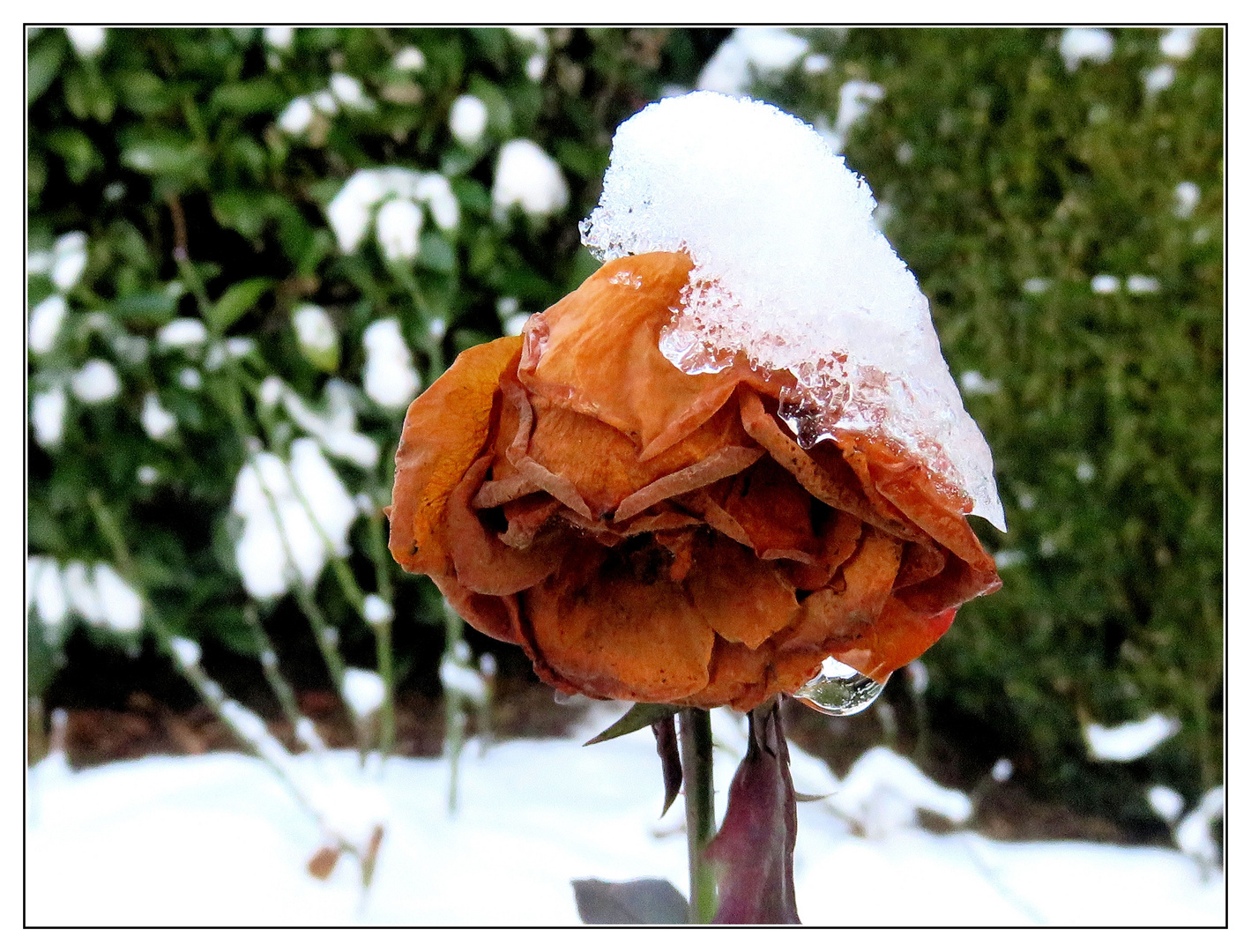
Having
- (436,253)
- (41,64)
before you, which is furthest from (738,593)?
(41,64)

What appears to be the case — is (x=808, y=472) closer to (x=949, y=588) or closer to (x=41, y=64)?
(x=949, y=588)

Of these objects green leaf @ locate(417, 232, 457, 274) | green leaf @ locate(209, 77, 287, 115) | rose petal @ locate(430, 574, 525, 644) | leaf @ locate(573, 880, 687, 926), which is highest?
green leaf @ locate(209, 77, 287, 115)

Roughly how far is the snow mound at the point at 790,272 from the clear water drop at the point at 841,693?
0.09 metres

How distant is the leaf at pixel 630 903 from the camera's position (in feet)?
1.13

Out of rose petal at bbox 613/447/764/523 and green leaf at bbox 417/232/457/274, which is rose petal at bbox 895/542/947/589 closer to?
rose petal at bbox 613/447/764/523

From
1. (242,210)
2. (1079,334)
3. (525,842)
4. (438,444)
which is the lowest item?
(525,842)

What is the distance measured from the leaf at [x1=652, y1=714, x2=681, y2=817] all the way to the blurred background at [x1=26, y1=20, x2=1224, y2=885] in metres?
0.75

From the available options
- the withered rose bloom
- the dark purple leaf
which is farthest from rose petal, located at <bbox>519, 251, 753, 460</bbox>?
the dark purple leaf

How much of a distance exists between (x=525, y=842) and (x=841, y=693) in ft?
2.69

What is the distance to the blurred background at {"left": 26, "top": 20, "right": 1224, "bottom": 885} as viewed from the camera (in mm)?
1070

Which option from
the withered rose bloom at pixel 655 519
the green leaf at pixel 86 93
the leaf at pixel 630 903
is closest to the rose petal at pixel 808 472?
the withered rose bloom at pixel 655 519

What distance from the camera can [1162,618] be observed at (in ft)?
3.59

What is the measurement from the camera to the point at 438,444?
0.27 meters

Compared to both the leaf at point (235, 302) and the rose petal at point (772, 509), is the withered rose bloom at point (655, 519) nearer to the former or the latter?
the rose petal at point (772, 509)
